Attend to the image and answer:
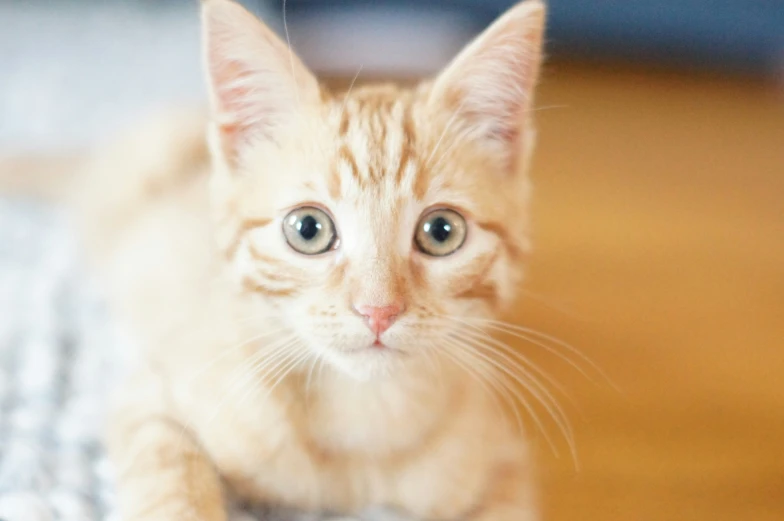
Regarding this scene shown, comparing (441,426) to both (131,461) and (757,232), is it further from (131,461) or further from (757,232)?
(757,232)

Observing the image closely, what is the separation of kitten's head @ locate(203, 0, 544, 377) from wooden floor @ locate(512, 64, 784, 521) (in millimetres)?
435

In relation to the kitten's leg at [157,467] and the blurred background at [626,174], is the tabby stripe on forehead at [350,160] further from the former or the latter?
the blurred background at [626,174]

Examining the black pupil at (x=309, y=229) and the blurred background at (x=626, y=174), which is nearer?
the black pupil at (x=309, y=229)

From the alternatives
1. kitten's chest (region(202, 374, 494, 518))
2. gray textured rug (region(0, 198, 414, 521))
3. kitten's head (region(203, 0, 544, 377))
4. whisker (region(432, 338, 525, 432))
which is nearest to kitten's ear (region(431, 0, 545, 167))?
kitten's head (region(203, 0, 544, 377))

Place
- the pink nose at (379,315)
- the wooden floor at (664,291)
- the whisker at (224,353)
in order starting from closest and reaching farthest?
the pink nose at (379,315) < the whisker at (224,353) < the wooden floor at (664,291)

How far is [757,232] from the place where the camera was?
6.49 feet

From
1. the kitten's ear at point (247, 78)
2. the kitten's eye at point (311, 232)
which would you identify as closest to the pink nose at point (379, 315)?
the kitten's eye at point (311, 232)

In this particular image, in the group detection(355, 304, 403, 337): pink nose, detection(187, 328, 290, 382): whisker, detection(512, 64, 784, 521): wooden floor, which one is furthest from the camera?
detection(512, 64, 784, 521): wooden floor

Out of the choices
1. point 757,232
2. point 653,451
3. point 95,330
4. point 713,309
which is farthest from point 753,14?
point 95,330

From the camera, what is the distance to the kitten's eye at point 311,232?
908 millimetres

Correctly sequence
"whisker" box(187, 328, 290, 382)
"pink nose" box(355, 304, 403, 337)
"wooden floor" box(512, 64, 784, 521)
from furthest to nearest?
"wooden floor" box(512, 64, 784, 521)
"whisker" box(187, 328, 290, 382)
"pink nose" box(355, 304, 403, 337)

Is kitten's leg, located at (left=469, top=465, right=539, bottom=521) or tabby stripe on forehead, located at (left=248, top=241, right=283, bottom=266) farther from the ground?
tabby stripe on forehead, located at (left=248, top=241, right=283, bottom=266)

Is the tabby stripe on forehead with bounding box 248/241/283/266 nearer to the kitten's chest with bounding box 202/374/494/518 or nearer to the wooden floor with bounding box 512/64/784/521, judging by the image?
the kitten's chest with bounding box 202/374/494/518

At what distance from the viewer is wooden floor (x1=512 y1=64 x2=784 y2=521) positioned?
1.21 metres
